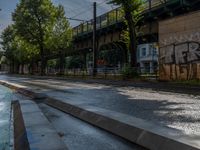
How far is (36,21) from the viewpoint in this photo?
2520 inches

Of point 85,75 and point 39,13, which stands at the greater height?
point 39,13

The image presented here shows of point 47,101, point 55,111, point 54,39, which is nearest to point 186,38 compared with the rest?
point 47,101

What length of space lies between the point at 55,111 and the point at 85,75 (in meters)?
34.5

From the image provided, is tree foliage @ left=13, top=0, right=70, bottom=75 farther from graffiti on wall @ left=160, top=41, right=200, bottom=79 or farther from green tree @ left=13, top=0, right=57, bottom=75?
graffiti on wall @ left=160, top=41, right=200, bottom=79

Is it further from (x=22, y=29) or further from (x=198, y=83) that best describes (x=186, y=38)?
(x=22, y=29)

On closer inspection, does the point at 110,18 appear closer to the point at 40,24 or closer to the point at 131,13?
the point at 131,13

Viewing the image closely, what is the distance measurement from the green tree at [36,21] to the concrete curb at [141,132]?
54560 millimetres

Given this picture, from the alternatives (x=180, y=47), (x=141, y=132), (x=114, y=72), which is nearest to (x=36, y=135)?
(x=141, y=132)

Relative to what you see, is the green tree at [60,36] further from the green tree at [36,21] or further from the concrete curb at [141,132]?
the concrete curb at [141,132]

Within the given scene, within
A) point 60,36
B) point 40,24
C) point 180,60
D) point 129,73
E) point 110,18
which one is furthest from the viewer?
point 40,24

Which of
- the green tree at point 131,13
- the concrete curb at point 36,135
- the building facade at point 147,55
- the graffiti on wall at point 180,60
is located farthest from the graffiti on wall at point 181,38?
the building facade at point 147,55

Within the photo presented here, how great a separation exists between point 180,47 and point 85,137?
65.1 ft

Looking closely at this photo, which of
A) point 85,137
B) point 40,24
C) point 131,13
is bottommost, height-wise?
point 85,137

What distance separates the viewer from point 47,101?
1416cm
